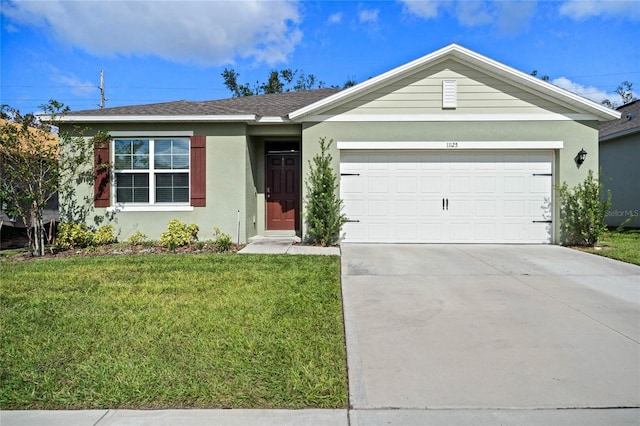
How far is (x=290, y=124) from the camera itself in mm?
10273

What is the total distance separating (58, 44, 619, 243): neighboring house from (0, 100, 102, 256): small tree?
36.2 inches

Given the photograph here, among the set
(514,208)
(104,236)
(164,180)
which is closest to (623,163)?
(514,208)

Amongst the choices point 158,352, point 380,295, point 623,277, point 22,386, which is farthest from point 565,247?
point 22,386

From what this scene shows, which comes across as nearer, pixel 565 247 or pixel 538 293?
pixel 538 293

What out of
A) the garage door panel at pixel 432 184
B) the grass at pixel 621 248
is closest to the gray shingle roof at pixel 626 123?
the grass at pixel 621 248

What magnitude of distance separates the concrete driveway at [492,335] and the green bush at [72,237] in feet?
20.7

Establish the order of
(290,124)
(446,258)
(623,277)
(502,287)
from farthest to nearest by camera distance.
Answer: (290,124) < (446,258) < (623,277) < (502,287)

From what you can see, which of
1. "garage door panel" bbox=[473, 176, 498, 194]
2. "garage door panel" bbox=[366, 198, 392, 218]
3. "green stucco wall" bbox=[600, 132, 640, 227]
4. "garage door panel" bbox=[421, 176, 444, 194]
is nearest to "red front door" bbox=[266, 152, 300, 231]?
"garage door panel" bbox=[366, 198, 392, 218]

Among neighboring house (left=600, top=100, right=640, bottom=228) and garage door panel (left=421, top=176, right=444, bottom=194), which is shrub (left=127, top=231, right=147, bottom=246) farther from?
neighboring house (left=600, top=100, right=640, bottom=228)

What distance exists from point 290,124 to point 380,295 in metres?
6.01

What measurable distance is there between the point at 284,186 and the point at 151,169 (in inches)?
137

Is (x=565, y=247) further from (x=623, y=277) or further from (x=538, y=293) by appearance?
(x=538, y=293)

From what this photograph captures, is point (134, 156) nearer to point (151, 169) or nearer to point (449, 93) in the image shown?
point (151, 169)

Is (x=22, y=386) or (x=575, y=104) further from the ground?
(x=575, y=104)
